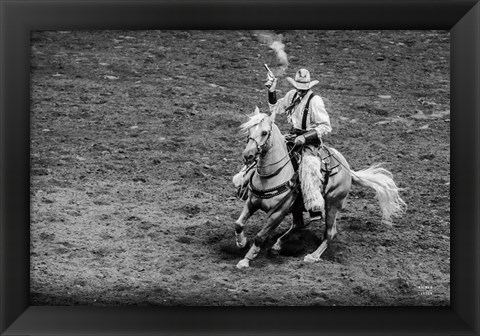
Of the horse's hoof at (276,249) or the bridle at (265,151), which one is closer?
the bridle at (265,151)

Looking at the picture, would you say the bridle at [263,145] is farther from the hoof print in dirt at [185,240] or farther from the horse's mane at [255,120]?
A: the hoof print in dirt at [185,240]

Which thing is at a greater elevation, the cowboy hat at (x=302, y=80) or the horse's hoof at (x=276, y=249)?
the cowboy hat at (x=302, y=80)

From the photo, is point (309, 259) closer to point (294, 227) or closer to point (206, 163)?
point (294, 227)

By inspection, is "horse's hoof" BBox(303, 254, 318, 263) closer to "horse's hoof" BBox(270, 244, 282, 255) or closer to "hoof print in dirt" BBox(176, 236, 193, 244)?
"horse's hoof" BBox(270, 244, 282, 255)

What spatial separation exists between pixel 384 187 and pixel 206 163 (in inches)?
48.6

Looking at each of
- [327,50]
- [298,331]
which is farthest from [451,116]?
[298,331]

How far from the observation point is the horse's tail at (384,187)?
20.4 feet

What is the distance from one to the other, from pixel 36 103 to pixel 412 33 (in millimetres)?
2628

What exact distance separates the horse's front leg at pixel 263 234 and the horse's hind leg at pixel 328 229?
30cm

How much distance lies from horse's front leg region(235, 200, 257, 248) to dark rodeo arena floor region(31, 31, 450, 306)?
0.30 feet

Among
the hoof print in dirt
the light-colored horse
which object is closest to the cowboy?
the light-colored horse

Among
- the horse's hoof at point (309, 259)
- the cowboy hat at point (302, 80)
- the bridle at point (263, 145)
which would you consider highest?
the cowboy hat at point (302, 80)
